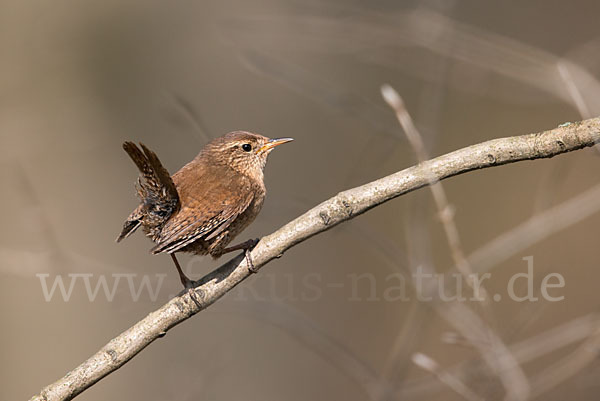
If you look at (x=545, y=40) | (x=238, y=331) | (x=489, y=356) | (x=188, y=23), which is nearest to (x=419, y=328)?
(x=489, y=356)

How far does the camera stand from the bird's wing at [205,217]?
3039 mm

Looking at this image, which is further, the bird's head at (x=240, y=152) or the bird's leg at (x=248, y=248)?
the bird's head at (x=240, y=152)

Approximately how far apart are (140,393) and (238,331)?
98 centimetres

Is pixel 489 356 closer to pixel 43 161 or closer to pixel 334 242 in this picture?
pixel 334 242

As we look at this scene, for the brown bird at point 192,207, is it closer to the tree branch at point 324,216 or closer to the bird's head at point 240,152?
the bird's head at point 240,152

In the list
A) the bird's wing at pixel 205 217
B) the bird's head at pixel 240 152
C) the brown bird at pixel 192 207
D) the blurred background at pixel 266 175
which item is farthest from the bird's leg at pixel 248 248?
the blurred background at pixel 266 175

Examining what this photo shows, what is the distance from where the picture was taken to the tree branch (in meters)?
2.19

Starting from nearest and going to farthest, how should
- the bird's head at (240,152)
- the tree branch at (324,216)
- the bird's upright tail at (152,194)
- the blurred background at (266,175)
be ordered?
1. the tree branch at (324,216)
2. the bird's upright tail at (152,194)
3. the bird's head at (240,152)
4. the blurred background at (266,175)

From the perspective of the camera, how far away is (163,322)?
2.58 m

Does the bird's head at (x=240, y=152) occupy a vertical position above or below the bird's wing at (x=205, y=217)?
above

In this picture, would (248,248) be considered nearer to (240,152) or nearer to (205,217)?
(205,217)

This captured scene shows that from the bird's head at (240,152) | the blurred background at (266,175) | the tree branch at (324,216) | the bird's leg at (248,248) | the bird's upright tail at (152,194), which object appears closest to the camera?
the tree branch at (324,216)

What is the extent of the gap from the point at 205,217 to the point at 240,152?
0.79m

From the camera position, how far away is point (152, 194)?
314cm
